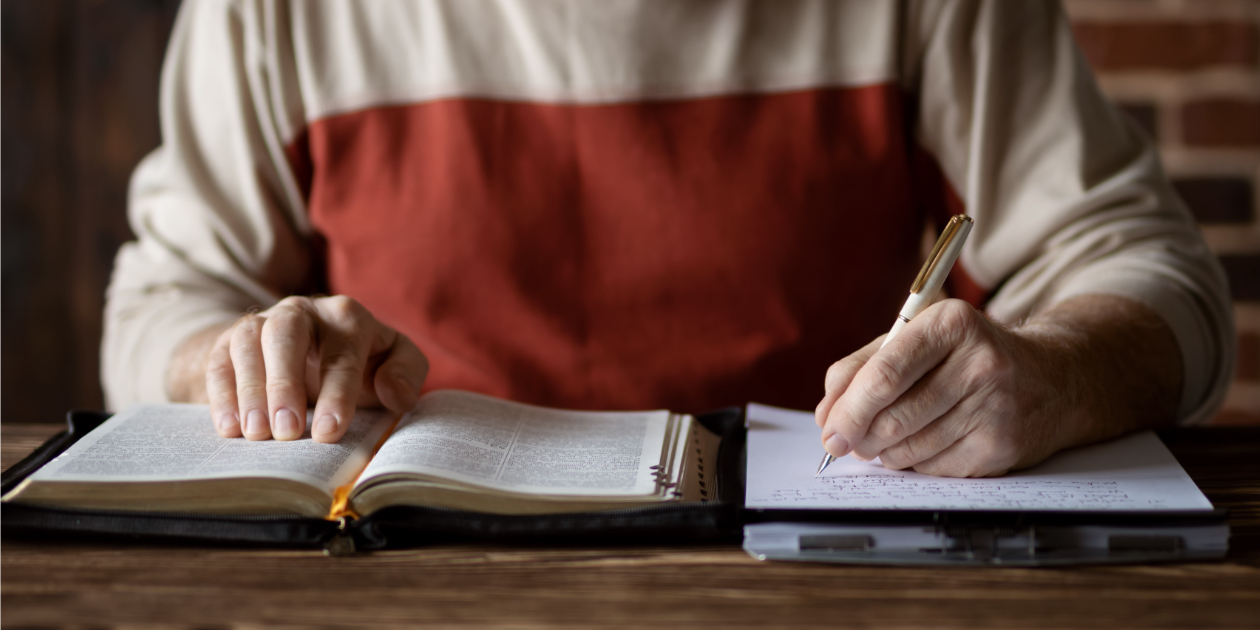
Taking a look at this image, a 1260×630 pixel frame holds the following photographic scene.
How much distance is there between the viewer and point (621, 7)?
3.79 ft

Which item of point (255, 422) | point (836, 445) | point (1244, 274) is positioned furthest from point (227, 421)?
point (1244, 274)

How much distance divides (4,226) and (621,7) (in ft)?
4.35

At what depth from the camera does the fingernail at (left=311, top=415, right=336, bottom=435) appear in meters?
0.71

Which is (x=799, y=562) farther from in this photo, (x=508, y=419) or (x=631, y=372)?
(x=631, y=372)

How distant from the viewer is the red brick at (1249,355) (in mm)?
1682

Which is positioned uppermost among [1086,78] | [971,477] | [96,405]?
[1086,78]

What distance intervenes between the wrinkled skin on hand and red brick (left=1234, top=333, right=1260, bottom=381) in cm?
157

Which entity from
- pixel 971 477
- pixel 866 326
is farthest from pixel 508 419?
pixel 866 326

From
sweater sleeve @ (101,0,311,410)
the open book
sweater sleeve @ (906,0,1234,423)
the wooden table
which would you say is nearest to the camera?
the wooden table

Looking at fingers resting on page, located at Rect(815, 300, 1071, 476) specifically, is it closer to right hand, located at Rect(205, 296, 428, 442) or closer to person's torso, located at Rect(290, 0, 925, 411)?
right hand, located at Rect(205, 296, 428, 442)

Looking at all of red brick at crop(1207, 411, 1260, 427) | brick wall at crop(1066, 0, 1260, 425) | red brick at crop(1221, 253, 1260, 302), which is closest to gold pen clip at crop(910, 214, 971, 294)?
brick wall at crop(1066, 0, 1260, 425)

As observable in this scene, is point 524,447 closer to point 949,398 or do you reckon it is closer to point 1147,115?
point 949,398

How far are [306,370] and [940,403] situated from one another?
52 centimetres

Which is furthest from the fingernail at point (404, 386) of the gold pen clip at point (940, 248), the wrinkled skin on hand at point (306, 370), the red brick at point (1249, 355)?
the red brick at point (1249, 355)
